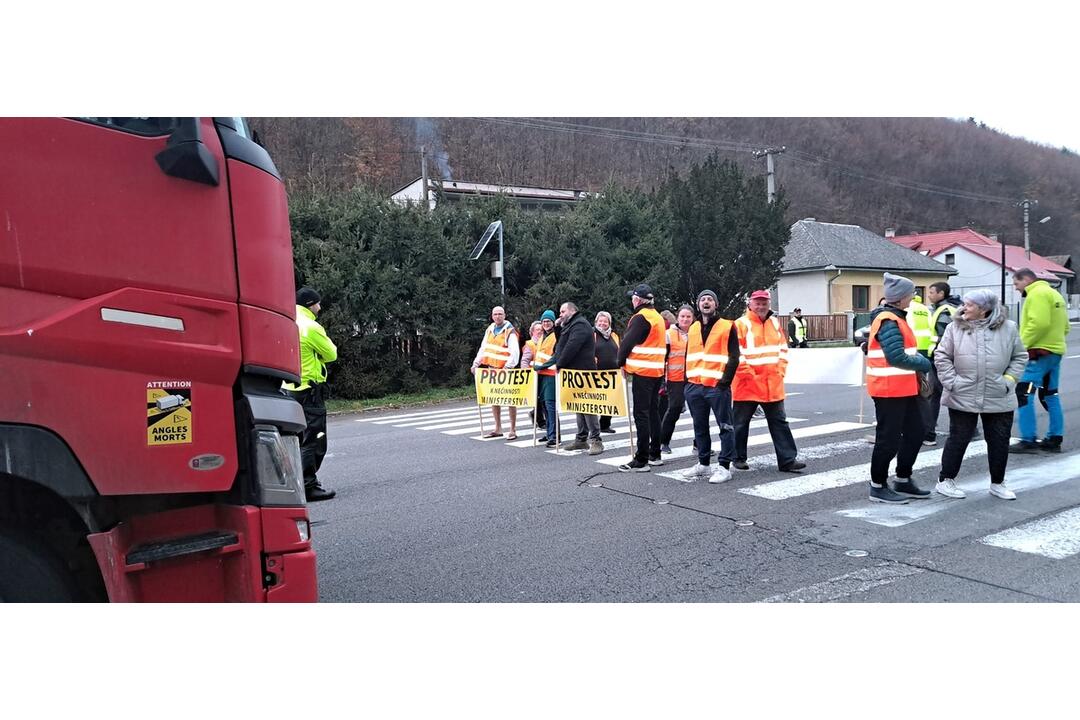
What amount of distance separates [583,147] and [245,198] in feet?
168

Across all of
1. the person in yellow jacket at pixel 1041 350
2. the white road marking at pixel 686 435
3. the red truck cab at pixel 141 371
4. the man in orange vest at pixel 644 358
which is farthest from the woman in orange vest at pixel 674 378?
the red truck cab at pixel 141 371

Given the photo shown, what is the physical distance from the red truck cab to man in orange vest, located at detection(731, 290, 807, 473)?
17.6ft

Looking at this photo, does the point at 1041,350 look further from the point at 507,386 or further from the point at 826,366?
the point at 507,386

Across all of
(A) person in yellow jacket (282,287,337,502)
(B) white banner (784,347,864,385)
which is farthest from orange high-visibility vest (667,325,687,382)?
(A) person in yellow jacket (282,287,337,502)

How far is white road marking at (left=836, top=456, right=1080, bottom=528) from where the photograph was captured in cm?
576

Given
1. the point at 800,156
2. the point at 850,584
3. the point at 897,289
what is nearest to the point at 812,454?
the point at 897,289

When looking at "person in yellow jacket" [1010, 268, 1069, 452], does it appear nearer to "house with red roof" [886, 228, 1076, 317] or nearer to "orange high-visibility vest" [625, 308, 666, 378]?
"orange high-visibility vest" [625, 308, 666, 378]

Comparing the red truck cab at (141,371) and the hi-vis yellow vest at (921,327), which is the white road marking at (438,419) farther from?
the red truck cab at (141,371)

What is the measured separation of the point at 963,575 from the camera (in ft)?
14.6

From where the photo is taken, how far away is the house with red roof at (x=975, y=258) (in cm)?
5641

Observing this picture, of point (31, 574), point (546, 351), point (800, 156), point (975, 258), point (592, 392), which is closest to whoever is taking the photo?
point (31, 574)

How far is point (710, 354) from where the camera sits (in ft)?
24.1

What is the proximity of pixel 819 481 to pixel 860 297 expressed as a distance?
40158mm

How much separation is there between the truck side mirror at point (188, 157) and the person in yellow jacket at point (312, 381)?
12.7 ft
